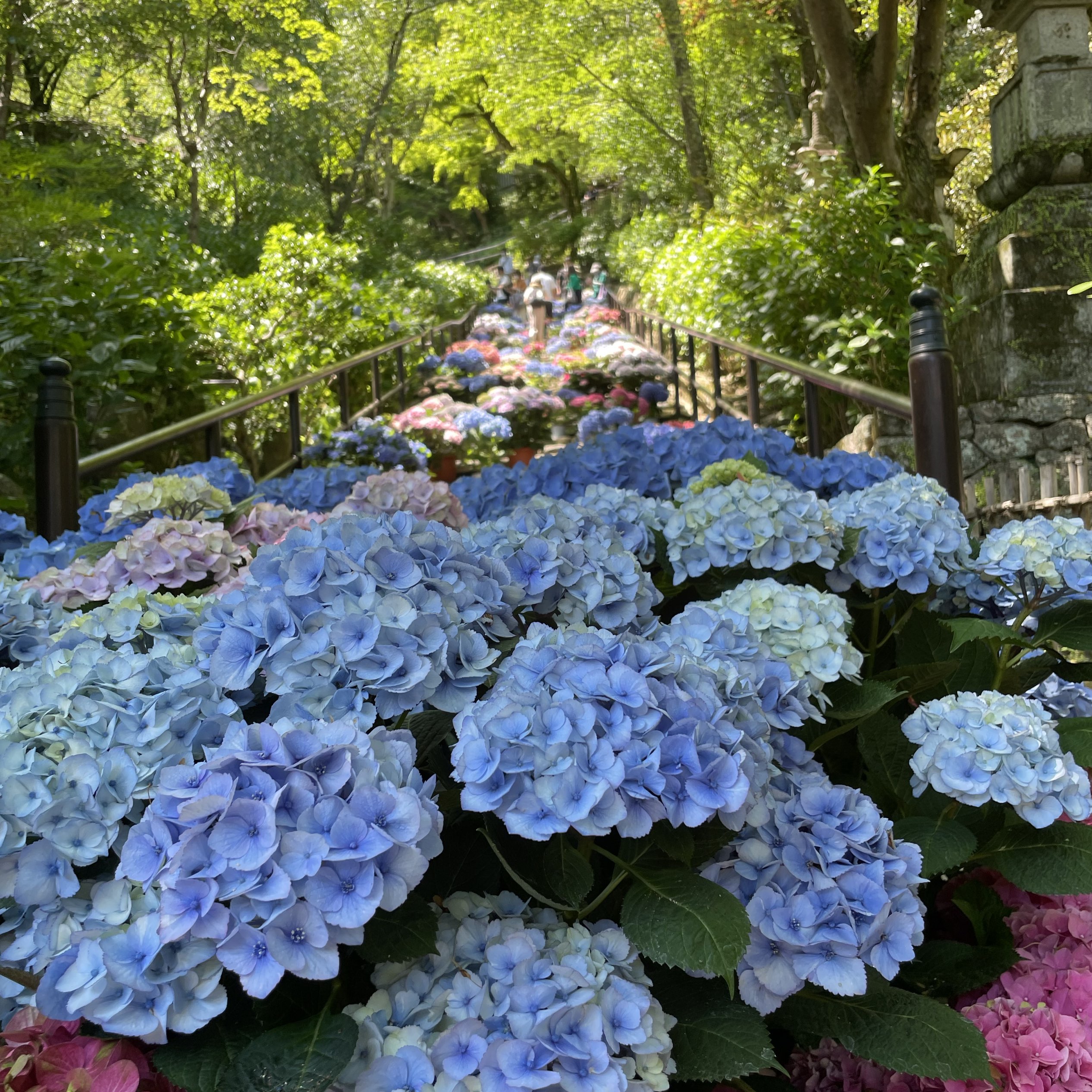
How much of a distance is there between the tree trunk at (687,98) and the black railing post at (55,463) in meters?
13.2

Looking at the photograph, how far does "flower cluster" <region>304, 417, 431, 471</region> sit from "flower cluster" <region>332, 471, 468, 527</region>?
142 inches

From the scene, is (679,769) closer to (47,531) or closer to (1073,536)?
(1073,536)

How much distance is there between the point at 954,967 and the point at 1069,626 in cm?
65

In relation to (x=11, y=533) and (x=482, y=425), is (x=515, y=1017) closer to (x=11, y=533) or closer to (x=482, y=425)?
(x=11, y=533)

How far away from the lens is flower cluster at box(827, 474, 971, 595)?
1.76 m

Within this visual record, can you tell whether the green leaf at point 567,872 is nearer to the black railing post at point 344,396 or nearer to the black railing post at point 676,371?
the black railing post at point 344,396

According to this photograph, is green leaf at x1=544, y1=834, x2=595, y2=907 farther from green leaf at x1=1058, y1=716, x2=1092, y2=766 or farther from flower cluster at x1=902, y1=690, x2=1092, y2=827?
green leaf at x1=1058, y1=716, x2=1092, y2=766

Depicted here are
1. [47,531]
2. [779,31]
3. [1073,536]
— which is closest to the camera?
[1073,536]

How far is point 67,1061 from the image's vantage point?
1023 millimetres

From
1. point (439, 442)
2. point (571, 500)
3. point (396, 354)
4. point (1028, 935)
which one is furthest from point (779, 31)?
point (1028, 935)

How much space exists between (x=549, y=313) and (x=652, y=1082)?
22906 mm

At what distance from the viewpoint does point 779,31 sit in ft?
43.2

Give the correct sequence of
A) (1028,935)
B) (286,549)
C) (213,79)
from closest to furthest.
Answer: (286,549)
(1028,935)
(213,79)

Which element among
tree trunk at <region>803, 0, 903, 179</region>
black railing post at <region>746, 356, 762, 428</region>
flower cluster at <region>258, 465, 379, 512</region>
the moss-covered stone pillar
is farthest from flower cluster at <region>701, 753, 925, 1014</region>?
tree trunk at <region>803, 0, 903, 179</region>
